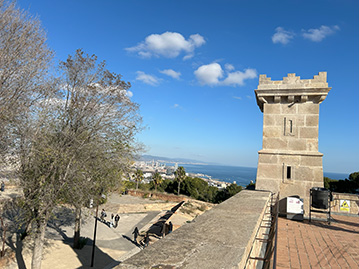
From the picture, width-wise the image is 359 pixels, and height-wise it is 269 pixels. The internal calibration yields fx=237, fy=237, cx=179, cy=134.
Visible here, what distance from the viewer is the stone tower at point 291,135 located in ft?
23.9

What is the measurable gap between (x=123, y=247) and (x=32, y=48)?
13.1m

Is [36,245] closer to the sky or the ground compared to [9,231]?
closer to the sky

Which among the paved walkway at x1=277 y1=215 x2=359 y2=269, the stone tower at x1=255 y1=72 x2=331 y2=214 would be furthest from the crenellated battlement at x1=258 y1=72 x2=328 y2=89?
the paved walkway at x1=277 y1=215 x2=359 y2=269

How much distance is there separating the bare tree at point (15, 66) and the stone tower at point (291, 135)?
25.7ft

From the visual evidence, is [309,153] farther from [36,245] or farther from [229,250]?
[36,245]

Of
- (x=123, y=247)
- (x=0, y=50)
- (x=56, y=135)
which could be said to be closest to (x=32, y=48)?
(x=0, y=50)

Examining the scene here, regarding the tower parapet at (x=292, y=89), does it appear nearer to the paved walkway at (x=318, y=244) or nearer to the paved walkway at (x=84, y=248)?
the paved walkway at (x=318, y=244)

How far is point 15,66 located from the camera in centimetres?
786

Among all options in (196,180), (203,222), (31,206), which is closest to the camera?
(203,222)

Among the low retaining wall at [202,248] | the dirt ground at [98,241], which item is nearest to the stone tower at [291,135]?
the low retaining wall at [202,248]

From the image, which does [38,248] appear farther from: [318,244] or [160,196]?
[160,196]

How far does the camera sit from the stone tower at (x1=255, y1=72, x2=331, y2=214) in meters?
7.30

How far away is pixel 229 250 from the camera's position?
185 cm

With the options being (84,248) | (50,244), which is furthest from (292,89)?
(50,244)
